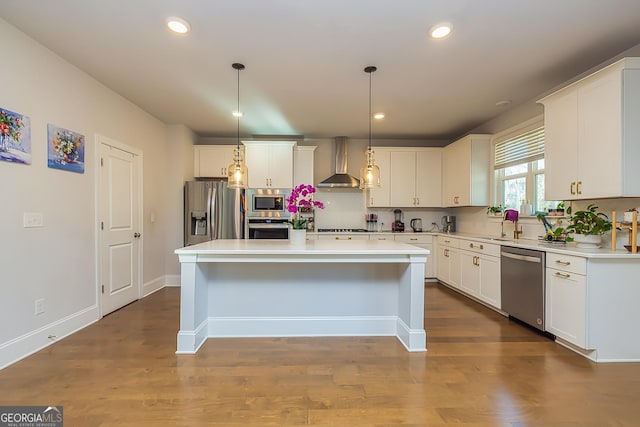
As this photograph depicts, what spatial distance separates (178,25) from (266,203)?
9.77ft

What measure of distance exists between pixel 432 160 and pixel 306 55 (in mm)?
3538

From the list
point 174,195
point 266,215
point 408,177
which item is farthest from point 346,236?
point 174,195

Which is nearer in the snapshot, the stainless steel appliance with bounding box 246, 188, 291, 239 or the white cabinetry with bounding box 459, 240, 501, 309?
the white cabinetry with bounding box 459, 240, 501, 309

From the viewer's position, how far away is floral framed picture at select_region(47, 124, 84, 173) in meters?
2.69

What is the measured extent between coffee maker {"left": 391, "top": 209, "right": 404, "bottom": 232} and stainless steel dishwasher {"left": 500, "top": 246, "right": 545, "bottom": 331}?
83.1 inches

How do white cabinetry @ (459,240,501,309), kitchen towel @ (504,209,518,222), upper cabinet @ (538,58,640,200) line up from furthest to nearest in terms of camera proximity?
kitchen towel @ (504,209,518,222) < white cabinetry @ (459,240,501,309) < upper cabinet @ (538,58,640,200)

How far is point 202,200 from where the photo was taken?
4789 millimetres

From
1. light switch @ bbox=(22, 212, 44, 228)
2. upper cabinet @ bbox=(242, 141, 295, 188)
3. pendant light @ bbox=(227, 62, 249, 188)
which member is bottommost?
light switch @ bbox=(22, 212, 44, 228)

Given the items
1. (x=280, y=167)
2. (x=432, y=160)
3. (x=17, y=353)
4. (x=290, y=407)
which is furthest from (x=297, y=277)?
(x=432, y=160)

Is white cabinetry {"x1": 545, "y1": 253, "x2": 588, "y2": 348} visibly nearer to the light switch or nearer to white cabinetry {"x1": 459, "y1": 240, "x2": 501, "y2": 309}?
white cabinetry {"x1": 459, "y1": 240, "x2": 501, "y2": 309}

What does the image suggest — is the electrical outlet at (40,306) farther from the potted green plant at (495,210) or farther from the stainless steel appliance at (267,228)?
the potted green plant at (495,210)

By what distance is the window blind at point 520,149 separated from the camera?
3679 mm

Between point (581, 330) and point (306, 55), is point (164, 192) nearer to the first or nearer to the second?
point (306, 55)

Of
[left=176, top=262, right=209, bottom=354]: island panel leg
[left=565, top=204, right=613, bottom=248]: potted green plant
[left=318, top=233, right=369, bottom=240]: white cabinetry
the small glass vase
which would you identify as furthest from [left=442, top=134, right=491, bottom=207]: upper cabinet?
[left=176, top=262, right=209, bottom=354]: island panel leg
